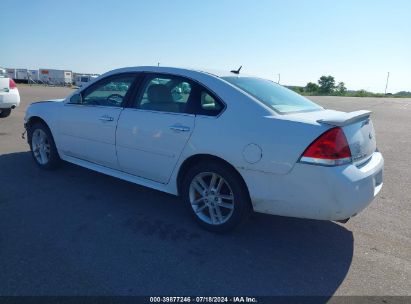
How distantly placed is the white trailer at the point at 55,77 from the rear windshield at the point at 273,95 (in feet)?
179

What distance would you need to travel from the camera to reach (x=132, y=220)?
379 centimetres

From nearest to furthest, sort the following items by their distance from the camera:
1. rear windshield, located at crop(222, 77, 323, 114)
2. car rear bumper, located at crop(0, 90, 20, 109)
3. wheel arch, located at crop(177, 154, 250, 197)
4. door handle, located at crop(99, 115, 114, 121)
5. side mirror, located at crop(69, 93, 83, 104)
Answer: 1. wheel arch, located at crop(177, 154, 250, 197)
2. rear windshield, located at crop(222, 77, 323, 114)
3. door handle, located at crop(99, 115, 114, 121)
4. side mirror, located at crop(69, 93, 83, 104)
5. car rear bumper, located at crop(0, 90, 20, 109)

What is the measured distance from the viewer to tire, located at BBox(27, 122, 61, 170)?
Answer: 5249 mm

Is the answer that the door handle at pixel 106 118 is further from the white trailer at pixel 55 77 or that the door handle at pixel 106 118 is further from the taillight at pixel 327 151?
the white trailer at pixel 55 77

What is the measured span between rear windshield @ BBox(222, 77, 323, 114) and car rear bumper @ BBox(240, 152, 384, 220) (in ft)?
2.22

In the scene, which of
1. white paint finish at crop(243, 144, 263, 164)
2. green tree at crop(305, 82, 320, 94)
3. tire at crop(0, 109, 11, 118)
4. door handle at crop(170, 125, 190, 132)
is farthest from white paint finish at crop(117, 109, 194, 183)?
green tree at crop(305, 82, 320, 94)

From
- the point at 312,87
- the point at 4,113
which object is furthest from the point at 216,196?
the point at 312,87

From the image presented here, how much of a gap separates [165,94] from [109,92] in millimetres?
1000

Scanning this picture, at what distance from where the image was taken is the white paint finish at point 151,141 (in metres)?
3.63

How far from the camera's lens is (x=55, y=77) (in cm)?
5338

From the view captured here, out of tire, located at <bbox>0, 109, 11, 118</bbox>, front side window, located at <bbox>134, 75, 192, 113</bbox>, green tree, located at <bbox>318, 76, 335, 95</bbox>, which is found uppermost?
green tree, located at <bbox>318, 76, 335, 95</bbox>

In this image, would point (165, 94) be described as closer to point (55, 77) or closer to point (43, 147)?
point (43, 147)

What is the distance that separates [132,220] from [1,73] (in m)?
9.22

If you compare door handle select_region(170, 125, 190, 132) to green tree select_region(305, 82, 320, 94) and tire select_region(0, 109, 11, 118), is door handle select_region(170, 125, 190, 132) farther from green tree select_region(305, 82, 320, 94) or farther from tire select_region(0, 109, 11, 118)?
green tree select_region(305, 82, 320, 94)
